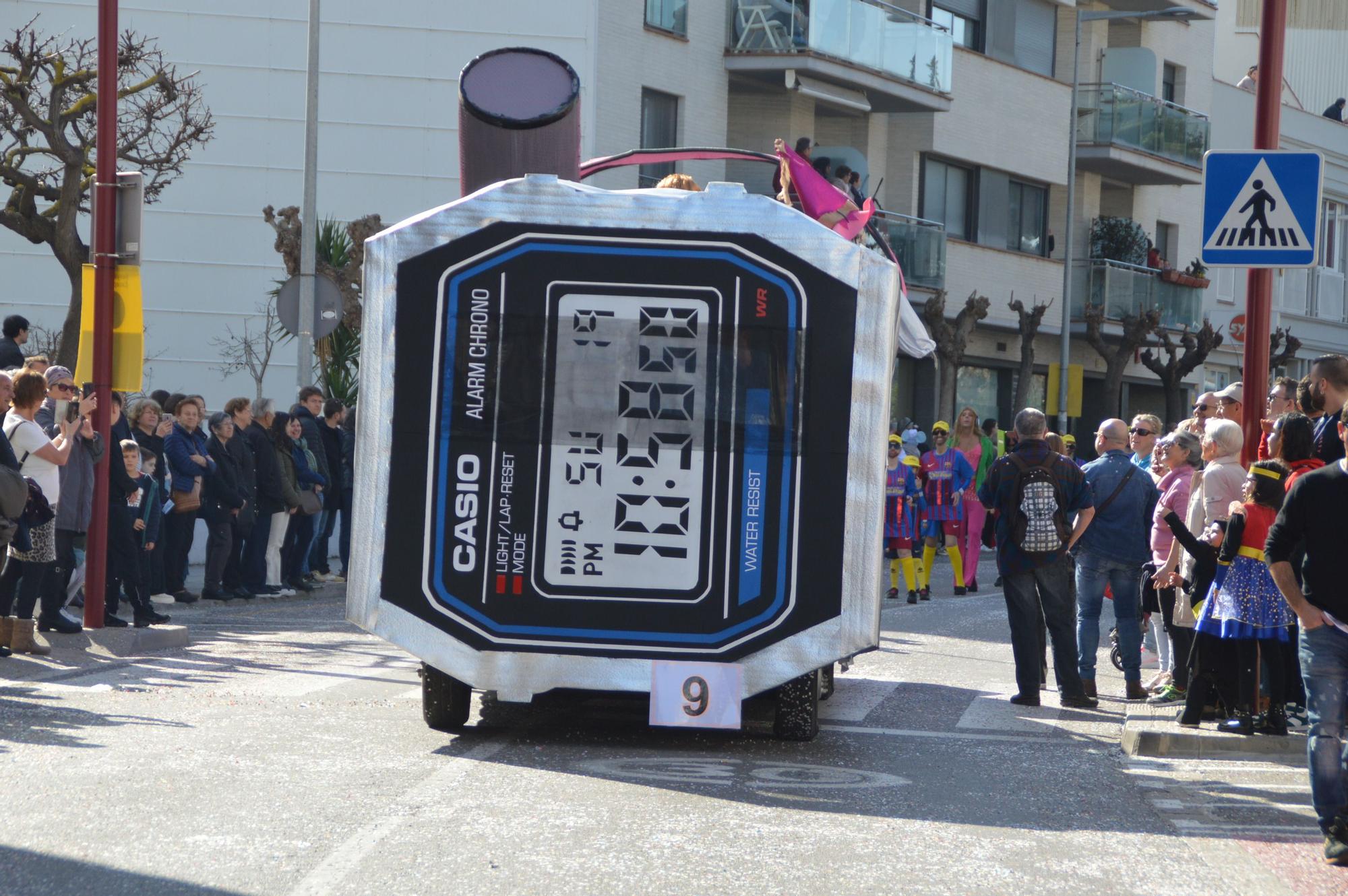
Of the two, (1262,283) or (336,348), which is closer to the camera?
(1262,283)

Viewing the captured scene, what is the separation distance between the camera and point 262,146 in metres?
A: 30.7

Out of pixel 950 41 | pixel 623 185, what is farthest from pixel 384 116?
pixel 950 41

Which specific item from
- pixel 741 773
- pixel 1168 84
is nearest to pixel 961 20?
pixel 1168 84

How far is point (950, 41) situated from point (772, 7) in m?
4.53

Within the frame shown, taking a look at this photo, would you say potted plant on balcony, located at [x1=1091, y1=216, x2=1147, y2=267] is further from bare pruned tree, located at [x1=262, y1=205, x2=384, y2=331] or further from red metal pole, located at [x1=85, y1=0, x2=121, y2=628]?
red metal pole, located at [x1=85, y1=0, x2=121, y2=628]

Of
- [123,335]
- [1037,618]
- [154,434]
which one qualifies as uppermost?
[123,335]

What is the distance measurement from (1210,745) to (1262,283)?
102 inches

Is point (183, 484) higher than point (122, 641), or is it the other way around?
point (183, 484)

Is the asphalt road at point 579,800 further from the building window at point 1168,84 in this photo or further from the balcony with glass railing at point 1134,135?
the building window at point 1168,84

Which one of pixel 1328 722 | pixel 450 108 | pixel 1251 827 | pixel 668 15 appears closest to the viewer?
pixel 1328 722

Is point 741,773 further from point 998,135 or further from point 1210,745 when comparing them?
point 998,135

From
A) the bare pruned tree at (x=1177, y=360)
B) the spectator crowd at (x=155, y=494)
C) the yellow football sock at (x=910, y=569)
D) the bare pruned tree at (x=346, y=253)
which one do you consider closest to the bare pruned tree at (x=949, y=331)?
the bare pruned tree at (x=1177, y=360)

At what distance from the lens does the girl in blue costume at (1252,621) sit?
909 centimetres

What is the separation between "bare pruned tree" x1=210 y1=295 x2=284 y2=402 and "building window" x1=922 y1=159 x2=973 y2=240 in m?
12.8
